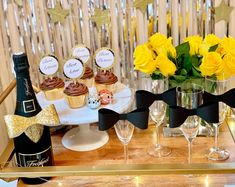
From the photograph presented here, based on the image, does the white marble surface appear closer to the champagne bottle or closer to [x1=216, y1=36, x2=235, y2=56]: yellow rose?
the champagne bottle

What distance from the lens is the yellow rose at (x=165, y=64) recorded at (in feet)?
3.58

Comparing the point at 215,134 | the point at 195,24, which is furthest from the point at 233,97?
the point at 195,24

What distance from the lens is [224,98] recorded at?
40.4 inches

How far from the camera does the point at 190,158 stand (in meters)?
1.11

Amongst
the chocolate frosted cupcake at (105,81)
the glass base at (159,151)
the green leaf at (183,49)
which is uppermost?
the green leaf at (183,49)

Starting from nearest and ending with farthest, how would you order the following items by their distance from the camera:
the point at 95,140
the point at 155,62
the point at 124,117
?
the point at 124,117
the point at 155,62
the point at 95,140

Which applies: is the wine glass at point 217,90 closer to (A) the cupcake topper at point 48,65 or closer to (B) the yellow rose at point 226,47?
(B) the yellow rose at point 226,47

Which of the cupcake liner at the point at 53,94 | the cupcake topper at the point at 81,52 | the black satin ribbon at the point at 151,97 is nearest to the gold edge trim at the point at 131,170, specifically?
the black satin ribbon at the point at 151,97

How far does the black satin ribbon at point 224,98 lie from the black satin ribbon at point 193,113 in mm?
88

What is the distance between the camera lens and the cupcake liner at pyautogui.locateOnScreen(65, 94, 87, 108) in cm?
114

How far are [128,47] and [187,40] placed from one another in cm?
22

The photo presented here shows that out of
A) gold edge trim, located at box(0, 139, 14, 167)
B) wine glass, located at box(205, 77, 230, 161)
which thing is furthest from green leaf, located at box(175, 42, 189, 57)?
gold edge trim, located at box(0, 139, 14, 167)

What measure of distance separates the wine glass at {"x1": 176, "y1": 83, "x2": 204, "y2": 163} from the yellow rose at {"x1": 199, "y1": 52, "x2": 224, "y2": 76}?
60 mm

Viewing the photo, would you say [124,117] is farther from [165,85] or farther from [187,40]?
[187,40]
